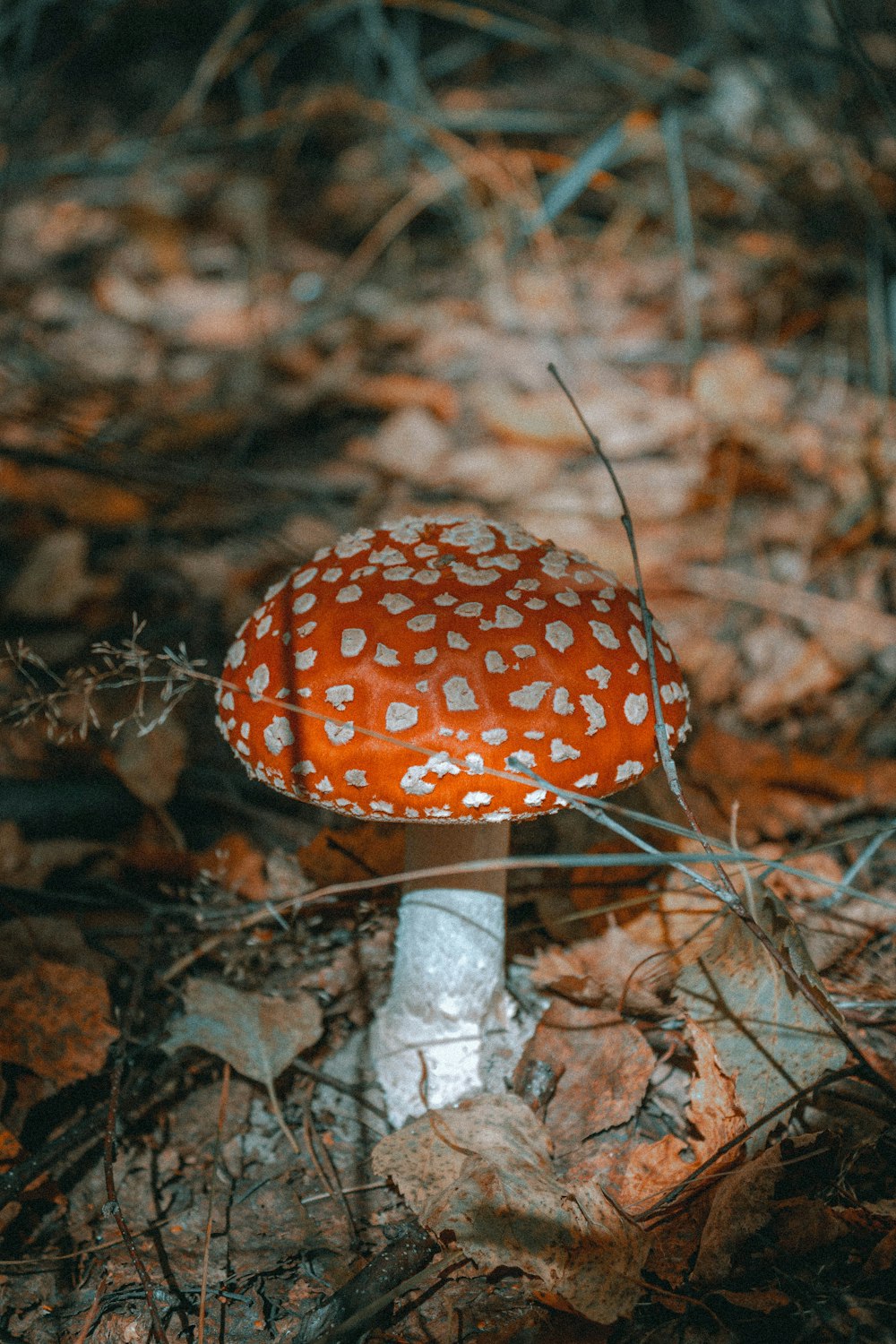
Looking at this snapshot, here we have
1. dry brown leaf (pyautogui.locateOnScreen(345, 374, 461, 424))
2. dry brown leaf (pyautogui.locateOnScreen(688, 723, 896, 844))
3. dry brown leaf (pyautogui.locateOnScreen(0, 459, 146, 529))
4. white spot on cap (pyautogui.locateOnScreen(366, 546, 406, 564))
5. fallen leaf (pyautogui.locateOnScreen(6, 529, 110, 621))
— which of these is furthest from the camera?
dry brown leaf (pyautogui.locateOnScreen(345, 374, 461, 424))

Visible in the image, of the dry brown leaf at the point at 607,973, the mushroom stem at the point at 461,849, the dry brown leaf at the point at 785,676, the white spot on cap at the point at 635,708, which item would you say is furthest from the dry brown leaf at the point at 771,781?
the white spot on cap at the point at 635,708

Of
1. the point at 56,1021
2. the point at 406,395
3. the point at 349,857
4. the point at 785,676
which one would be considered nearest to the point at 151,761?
the point at 349,857

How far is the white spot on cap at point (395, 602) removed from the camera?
2031 millimetres

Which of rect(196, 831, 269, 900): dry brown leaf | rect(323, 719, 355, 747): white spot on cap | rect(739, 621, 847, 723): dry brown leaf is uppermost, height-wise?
rect(323, 719, 355, 747): white spot on cap

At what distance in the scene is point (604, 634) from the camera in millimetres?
2074

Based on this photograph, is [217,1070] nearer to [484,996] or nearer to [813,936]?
Result: [484,996]

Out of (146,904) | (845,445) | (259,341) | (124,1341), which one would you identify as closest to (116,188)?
(259,341)

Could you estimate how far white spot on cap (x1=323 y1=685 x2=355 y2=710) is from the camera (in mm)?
1945

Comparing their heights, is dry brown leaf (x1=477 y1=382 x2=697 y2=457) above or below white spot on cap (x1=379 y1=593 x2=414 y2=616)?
below

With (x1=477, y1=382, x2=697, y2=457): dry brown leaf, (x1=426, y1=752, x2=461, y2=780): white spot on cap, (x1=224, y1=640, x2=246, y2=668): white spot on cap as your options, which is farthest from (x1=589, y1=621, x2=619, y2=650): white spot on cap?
(x1=477, y1=382, x2=697, y2=457): dry brown leaf

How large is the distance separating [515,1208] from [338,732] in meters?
1.21

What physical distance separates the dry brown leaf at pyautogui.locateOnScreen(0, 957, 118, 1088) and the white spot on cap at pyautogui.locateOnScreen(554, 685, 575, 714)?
1.61 m

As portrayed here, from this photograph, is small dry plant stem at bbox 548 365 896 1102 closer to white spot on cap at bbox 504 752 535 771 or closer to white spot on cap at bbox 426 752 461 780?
white spot on cap at bbox 504 752 535 771

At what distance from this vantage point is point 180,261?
23.4 ft
